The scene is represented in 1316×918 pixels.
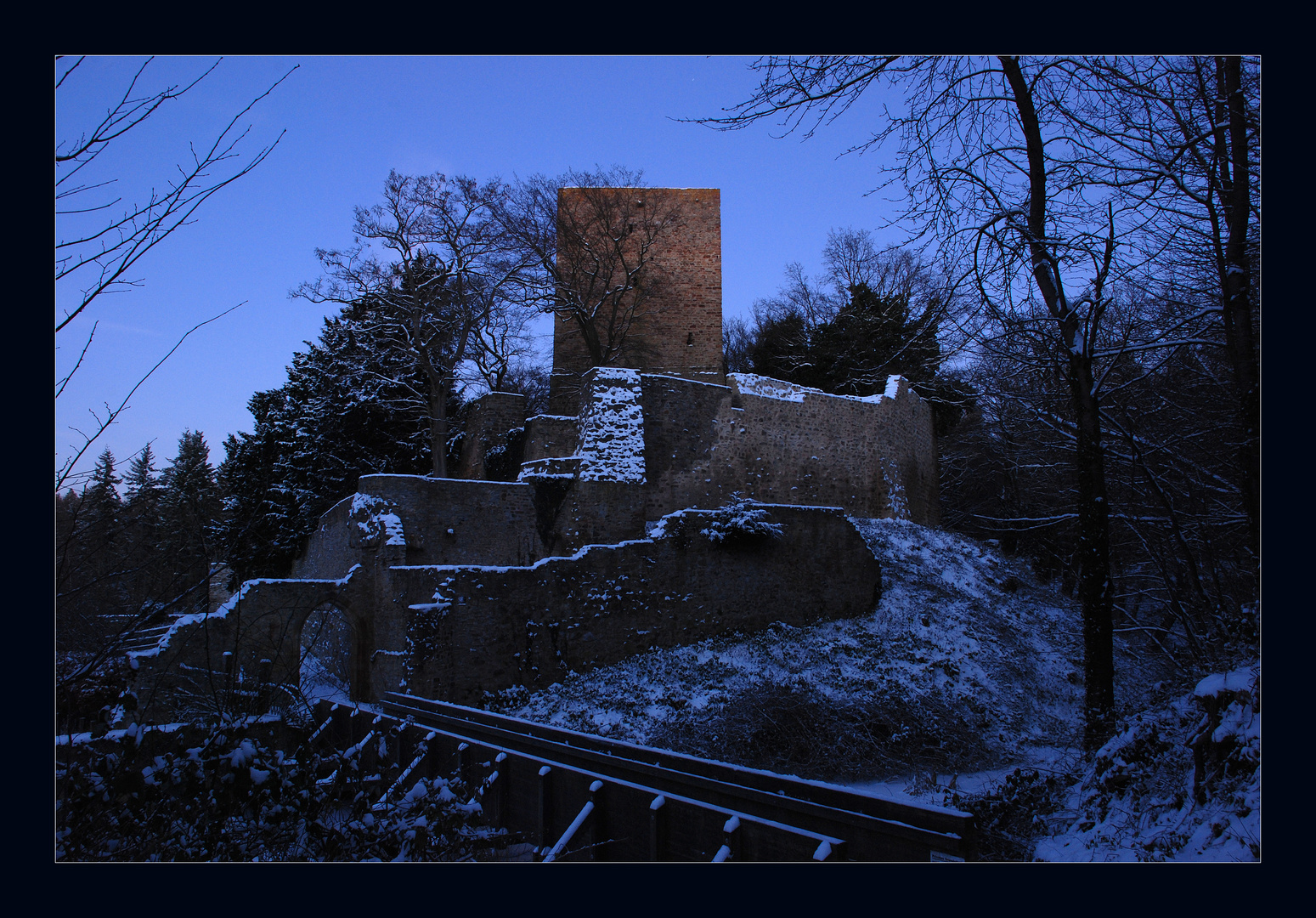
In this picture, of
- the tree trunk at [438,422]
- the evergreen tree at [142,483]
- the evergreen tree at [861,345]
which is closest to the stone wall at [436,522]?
the tree trunk at [438,422]

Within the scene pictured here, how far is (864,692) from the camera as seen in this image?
977 cm

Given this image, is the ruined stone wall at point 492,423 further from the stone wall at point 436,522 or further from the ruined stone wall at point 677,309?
the stone wall at point 436,522

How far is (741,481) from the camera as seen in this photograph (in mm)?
15320

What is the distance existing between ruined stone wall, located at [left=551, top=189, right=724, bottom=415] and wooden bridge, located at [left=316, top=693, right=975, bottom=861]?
1576 cm

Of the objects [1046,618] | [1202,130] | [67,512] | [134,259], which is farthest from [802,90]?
[1046,618]

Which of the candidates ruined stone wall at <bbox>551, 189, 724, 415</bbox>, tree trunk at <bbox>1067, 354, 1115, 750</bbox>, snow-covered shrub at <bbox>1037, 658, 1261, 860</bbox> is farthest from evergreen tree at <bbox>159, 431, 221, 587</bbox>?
ruined stone wall at <bbox>551, 189, 724, 415</bbox>

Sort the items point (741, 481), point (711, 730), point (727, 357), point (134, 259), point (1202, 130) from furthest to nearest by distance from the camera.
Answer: point (727, 357), point (741, 481), point (711, 730), point (1202, 130), point (134, 259)

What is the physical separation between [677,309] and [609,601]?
11963 mm

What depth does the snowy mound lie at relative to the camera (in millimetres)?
8430

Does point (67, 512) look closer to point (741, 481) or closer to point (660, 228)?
point (741, 481)

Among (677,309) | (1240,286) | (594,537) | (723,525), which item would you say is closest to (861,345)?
(677,309)

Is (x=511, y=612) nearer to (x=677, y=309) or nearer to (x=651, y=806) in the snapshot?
(x=651, y=806)

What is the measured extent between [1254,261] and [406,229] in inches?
650

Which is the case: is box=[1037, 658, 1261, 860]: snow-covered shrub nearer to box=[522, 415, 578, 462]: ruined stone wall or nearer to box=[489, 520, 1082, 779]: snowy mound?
box=[489, 520, 1082, 779]: snowy mound
